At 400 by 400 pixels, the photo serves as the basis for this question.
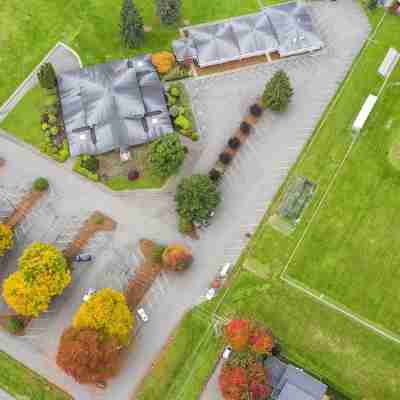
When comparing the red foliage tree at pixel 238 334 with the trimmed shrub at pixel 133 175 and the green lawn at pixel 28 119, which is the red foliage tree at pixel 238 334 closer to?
the trimmed shrub at pixel 133 175

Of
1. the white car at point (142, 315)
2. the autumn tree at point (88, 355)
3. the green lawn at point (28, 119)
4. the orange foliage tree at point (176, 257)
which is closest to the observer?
the autumn tree at point (88, 355)

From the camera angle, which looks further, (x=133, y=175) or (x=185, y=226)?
(x=133, y=175)

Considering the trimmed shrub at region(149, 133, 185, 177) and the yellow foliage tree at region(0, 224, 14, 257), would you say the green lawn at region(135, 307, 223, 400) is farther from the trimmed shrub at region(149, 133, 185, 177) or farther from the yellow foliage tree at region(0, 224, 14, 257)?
the yellow foliage tree at region(0, 224, 14, 257)

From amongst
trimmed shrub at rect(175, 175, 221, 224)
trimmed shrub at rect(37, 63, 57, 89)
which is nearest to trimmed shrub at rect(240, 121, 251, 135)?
trimmed shrub at rect(175, 175, 221, 224)

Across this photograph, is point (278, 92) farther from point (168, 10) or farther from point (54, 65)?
point (54, 65)

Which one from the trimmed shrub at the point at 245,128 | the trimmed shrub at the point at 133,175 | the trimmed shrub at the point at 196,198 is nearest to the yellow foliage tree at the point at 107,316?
the trimmed shrub at the point at 196,198

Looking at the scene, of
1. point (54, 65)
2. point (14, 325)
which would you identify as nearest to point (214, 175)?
point (14, 325)
